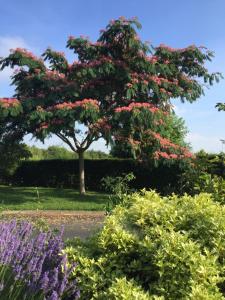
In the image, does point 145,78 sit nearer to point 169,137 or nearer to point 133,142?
point 133,142

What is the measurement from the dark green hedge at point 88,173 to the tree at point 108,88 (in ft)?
14.6

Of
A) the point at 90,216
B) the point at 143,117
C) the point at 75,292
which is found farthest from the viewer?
the point at 143,117

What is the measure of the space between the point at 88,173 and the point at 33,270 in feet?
75.0

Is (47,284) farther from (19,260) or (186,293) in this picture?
(186,293)

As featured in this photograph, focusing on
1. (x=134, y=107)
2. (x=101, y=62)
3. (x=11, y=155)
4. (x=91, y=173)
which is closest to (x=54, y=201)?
(x=134, y=107)

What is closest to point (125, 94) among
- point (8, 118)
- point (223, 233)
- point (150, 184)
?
point (8, 118)

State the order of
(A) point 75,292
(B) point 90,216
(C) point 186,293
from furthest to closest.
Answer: (B) point 90,216, (A) point 75,292, (C) point 186,293

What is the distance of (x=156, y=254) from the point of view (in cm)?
348

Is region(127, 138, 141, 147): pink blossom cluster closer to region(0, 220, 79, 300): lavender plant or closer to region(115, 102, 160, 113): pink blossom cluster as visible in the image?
region(115, 102, 160, 113): pink blossom cluster

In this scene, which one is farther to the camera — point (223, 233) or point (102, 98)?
point (102, 98)

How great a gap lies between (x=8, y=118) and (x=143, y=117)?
564cm

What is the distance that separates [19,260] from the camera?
348cm

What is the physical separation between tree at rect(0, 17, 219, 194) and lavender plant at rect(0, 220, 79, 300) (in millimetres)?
13272

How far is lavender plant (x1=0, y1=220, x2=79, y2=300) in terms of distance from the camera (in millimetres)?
3357
